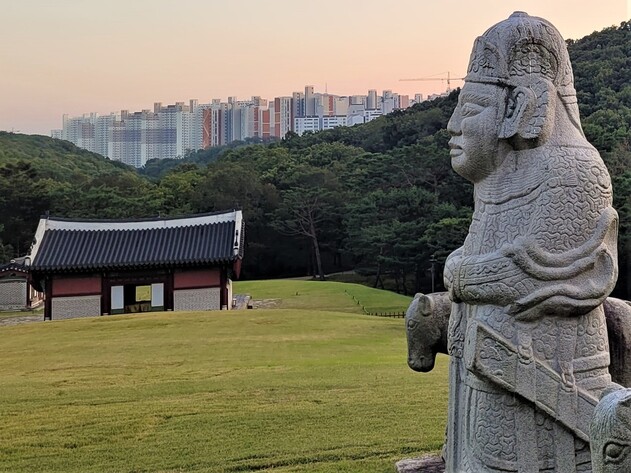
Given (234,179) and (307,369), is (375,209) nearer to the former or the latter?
(234,179)

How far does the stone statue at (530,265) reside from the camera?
3250 mm

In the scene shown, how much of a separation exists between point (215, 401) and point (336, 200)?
98.4 ft

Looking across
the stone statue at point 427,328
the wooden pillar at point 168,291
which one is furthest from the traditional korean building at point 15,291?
the stone statue at point 427,328

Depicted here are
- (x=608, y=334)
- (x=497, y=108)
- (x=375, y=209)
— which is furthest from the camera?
(x=375, y=209)

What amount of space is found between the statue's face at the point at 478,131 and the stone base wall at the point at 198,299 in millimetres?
19153

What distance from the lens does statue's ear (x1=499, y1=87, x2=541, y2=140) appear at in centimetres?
334

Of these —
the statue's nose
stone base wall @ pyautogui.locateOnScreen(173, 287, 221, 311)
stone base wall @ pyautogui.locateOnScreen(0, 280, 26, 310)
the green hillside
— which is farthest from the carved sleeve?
the green hillside

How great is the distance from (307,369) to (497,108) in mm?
7731

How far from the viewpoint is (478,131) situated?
11.4ft

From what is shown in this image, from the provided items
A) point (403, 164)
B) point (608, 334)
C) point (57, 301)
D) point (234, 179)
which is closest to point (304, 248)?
point (234, 179)

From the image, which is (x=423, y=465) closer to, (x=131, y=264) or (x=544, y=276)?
(x=544, y=276)

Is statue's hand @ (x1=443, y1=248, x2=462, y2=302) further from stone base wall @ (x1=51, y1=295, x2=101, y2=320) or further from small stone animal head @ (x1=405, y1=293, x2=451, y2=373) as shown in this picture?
stone base wall @ (x1=51, y1=295, x2=101, y2=320)

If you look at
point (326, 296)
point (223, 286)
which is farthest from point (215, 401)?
point (326, 296)

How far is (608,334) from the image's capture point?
368 centimetres
